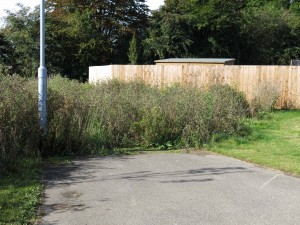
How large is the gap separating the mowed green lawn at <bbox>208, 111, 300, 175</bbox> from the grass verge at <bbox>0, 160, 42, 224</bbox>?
14.1ft

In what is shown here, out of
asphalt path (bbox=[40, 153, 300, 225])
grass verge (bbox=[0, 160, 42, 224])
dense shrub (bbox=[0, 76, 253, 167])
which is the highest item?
dense shrub (bbox=[0, 76, 253, 167])

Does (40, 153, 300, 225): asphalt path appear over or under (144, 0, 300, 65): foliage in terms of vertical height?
under

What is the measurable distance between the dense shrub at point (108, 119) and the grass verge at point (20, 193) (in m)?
0.32

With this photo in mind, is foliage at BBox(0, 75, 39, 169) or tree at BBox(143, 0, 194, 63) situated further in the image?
tree at BBox(143, 0, 194, 63)

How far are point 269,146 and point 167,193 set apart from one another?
4958 millimetres

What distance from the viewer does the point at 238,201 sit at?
6.02 meters

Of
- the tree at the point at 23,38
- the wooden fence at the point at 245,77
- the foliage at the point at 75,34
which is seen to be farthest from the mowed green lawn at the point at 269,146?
the tree at the point at 23,38

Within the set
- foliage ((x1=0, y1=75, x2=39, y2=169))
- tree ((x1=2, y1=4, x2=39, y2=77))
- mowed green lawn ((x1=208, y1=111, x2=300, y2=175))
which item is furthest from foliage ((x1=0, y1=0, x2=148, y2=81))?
foliage ((x1=0, y1=75, x2=39, y2=169))

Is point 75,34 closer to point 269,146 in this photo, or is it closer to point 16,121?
point 269,146

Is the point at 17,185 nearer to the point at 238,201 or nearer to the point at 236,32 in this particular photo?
the point at 238,201

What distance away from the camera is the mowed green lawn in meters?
8.59

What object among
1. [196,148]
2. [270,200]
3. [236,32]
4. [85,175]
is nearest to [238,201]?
[270,200]

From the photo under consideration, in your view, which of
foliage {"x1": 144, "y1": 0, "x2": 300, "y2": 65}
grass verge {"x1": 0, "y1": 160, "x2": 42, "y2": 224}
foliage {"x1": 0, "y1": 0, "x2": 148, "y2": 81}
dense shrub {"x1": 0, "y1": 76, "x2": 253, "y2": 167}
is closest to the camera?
grass verge {"x1": 0, "y1": 160, "x2": 42, "y2": 224}

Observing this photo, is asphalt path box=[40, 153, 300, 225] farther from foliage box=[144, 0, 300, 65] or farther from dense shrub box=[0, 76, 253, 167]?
foliage box=[144, 0, 300, 65]
